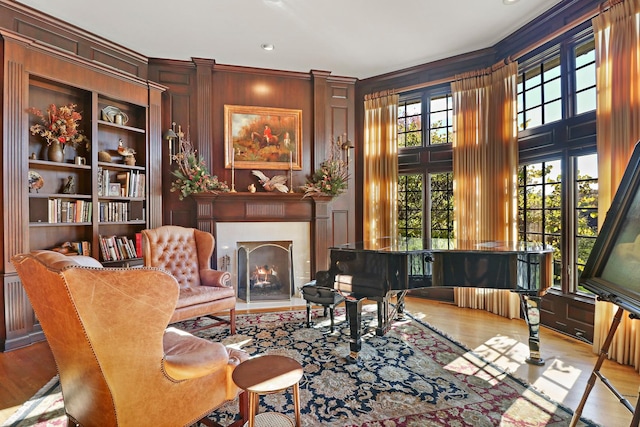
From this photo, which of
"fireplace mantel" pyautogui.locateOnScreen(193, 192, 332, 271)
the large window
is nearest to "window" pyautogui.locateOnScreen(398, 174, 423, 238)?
the large window

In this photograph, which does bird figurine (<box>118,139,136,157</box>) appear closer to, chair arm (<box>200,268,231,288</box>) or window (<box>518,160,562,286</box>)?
chair arm (<box>200,268,231,288</box>)

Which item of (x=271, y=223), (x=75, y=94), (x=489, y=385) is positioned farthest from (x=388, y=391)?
(x=75, y=94)

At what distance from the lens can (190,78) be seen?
15.2ft

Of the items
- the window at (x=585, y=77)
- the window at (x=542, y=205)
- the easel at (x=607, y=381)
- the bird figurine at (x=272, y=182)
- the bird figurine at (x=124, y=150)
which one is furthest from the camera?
the bird figurine at (x=272, y=182)

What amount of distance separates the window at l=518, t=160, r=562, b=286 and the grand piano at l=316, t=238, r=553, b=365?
90 cm

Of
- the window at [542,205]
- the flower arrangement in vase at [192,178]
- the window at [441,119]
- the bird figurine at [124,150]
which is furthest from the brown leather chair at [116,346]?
the window at [441,119]

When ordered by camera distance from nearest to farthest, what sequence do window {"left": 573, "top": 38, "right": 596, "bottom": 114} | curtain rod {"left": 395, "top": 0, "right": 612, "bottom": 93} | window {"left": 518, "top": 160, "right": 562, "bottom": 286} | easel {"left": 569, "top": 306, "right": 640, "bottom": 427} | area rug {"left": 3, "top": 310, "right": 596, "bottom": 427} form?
1. easel {"left": 569, "top": 306, "right": 640, "bottom": 427}
2. area rug {"left": 3, "top": 310, "right": 596, "bottom": 427}
3. curtain rod {"left": 395, "top": 0, "right": 612, "bottom": 93}
4. window {"left": 573, "top": 38, "right": 596, "bottom": 114}
5. window {"left": 518, "top": 160, "right": 562, "bottom": 286}

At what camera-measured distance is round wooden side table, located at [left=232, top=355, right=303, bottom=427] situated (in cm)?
146

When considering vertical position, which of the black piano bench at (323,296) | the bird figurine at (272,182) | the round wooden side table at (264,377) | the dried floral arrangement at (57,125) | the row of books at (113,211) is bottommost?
the black piano bench at (323,296)

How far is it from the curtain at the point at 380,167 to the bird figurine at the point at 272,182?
4.38ft

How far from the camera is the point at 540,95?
3830mm

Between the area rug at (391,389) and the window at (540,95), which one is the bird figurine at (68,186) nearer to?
the area rug at (391,389)

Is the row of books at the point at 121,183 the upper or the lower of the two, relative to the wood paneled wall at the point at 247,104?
lower

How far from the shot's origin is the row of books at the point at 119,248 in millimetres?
3877
